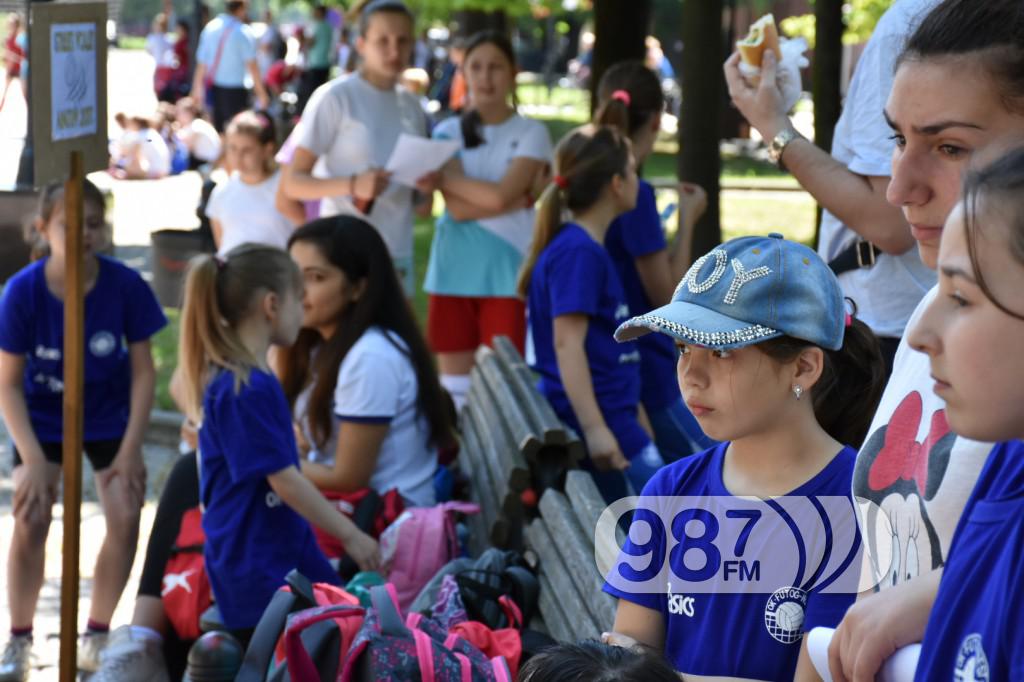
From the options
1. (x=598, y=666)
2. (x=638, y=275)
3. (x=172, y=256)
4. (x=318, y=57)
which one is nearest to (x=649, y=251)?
(x=638, y=275)

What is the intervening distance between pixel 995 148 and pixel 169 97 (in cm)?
2181

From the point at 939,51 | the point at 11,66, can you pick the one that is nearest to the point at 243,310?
the point at 939,51

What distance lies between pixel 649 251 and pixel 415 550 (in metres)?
1.72

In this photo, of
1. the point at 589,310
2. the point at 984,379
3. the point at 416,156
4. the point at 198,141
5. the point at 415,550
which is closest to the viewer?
the point at 984,379

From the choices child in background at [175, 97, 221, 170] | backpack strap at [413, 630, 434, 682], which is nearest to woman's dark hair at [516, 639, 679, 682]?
backpack strap at [413, 630, 434, 682]

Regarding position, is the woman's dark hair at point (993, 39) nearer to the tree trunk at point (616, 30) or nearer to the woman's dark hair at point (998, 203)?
the woman's dark hair at point (998, 203)

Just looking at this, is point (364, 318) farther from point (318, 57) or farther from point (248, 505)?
point (318, 57)

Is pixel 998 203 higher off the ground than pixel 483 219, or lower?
higher

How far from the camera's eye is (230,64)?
1758cm

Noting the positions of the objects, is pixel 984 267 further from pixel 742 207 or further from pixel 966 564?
pixel 742 207

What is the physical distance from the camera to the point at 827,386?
98.1 inches

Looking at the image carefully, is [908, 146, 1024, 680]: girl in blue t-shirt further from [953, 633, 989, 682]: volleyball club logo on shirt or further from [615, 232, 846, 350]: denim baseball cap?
[615, 232, 846, 350]: denim baseball cap

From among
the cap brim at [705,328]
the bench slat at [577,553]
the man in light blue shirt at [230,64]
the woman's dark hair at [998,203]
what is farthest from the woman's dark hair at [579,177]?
the man in light blue shirt at [230,64]

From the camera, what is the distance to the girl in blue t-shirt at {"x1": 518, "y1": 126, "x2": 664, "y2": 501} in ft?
15.0
